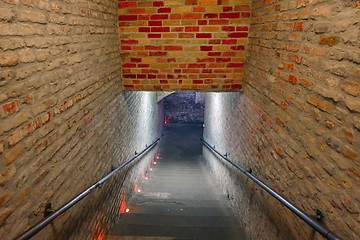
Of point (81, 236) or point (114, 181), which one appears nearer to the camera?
point (81, 236)

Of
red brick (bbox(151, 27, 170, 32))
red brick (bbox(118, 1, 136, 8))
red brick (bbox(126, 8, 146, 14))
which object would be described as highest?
red brick (bbox(118, 1, 136, 8))

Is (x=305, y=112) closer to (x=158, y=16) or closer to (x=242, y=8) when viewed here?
(x=242, y=8)

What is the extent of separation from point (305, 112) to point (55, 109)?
178 centimetres

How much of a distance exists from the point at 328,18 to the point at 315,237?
1405mm

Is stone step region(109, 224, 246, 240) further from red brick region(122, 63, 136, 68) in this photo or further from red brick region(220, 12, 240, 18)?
red brick region(220, 12, 240, 18)

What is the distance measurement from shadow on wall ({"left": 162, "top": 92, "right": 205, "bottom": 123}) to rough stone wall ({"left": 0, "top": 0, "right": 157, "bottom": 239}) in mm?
9447

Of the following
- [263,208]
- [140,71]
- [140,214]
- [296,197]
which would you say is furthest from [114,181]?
[296,197]

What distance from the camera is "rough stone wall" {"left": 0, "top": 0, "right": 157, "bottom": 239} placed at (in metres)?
1.33

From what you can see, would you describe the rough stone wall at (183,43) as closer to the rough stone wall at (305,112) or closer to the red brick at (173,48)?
the red brick at (173,48)

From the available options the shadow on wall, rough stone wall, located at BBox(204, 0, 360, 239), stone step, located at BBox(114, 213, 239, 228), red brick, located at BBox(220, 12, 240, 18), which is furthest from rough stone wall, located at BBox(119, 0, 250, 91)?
the shadow on wall

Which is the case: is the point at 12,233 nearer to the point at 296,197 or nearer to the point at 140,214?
the point at 296,197

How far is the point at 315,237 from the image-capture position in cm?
168

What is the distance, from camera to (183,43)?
336 centimetres

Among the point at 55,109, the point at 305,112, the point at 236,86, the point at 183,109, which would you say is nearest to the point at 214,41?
the point at 236,86
